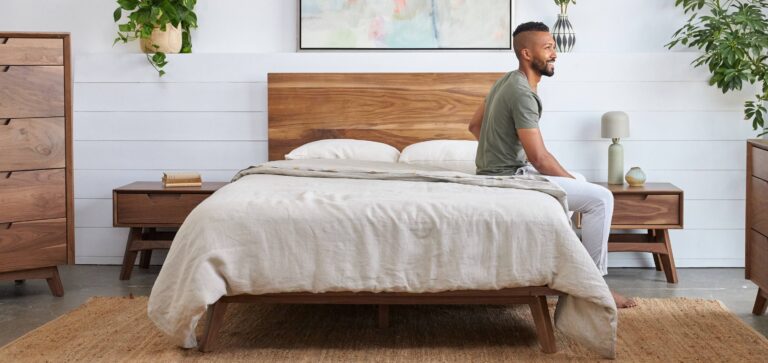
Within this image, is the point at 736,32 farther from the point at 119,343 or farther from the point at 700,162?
the point at 119,343

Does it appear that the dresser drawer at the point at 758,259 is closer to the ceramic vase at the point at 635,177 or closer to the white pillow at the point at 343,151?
the ceramic vase at the point at 635,177

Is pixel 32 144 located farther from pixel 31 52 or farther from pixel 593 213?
pixel 593 213

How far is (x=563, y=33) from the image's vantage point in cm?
518

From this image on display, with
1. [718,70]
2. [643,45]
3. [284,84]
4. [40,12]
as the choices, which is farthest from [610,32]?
[40,12]

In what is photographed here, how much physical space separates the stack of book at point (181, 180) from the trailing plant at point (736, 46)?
8.18ft

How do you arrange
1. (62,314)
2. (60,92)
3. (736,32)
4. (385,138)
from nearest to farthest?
(62,314) → (60,92) → (736,32) → (385,138)

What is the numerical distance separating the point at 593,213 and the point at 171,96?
8.18 feet

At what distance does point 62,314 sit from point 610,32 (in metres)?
3.13

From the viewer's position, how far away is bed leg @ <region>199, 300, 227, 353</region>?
10.7ft

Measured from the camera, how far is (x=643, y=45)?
529 centimetres

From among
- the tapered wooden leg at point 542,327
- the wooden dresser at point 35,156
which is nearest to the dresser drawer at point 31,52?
the wooden dresser at point 35,156

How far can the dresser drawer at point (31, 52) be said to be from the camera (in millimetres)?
4180

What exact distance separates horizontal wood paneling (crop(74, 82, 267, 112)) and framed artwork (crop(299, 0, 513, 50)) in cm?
52

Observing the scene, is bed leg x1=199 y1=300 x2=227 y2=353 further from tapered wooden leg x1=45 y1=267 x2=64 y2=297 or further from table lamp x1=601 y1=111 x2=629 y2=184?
table lamp x1=601 y1=111 x2=629 y2=184
